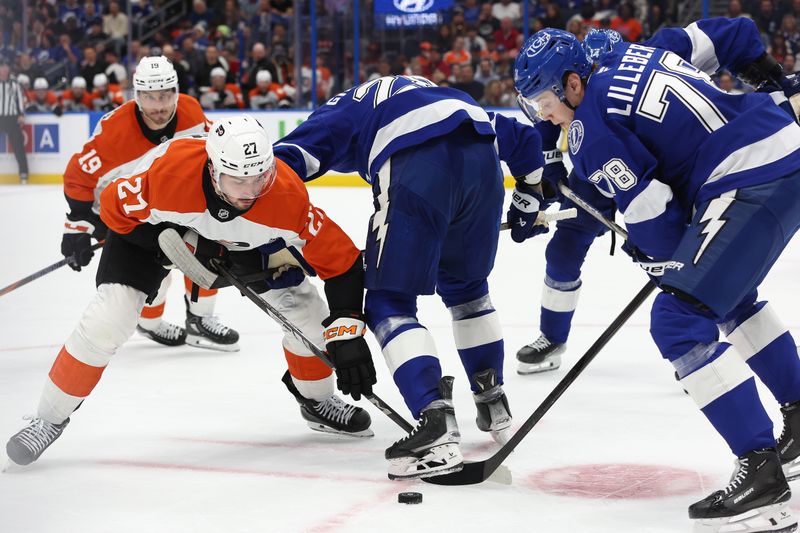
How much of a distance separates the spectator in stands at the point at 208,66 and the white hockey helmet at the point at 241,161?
954cm

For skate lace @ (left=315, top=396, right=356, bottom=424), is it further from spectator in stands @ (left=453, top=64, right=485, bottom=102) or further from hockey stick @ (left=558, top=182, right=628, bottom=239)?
spectator in stands @ (left=453, top=64, right=485, bottom=102)

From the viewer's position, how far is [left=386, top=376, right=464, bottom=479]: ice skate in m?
2.51

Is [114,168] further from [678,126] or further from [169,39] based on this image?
[169,39]

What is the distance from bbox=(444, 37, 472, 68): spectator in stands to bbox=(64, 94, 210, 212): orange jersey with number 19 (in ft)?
22.5

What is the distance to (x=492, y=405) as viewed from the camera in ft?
9.88

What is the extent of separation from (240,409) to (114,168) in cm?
129

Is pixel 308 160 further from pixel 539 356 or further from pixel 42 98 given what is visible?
pixel 42 98

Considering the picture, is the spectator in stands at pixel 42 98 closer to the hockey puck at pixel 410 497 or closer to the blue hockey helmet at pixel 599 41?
the blue hockey helmet at pixel 599 41

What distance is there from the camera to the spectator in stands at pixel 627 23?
10320mm

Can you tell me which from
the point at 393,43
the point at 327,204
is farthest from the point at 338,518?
the point at 393,43

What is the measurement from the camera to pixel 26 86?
36.1ft

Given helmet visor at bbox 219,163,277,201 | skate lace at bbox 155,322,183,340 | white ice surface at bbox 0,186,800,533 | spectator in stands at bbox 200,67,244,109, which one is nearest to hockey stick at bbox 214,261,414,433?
white ice surface at bbox 0,186,800,533

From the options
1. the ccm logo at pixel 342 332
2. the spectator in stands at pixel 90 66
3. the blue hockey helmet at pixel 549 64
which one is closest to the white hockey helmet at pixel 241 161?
the ccm logo at pixel 342 332

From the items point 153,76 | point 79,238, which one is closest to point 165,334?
point 79,238
